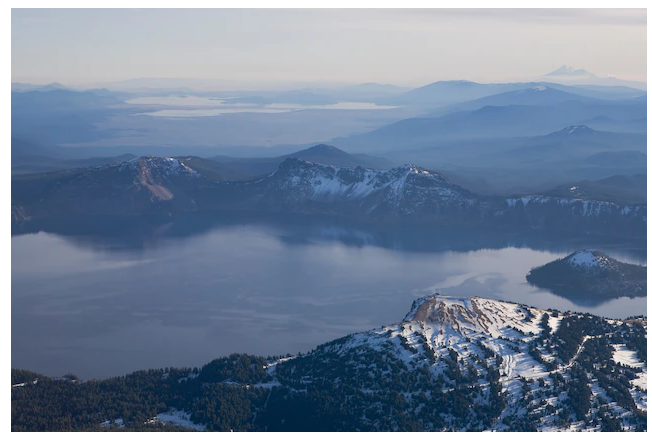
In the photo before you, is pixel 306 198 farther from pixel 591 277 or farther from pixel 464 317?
pixel 464 317

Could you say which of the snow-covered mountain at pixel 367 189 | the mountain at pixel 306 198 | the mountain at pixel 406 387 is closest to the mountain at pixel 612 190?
the mountain at pixel 306 198

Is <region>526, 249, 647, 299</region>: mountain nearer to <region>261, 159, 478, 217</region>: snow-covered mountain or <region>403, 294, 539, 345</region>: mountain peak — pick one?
<region>403, 294, 539, 345</region>: mountain peak

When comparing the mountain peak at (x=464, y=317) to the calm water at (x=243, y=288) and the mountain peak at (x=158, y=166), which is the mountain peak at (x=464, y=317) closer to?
the calm water at (x=243, y=288)

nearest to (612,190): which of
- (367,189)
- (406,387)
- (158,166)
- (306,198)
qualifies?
(367,189)

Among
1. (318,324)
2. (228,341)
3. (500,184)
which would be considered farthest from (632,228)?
(228,341)

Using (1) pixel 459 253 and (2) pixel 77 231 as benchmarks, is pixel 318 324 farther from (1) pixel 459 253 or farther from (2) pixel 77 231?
(2) pixel 77 231

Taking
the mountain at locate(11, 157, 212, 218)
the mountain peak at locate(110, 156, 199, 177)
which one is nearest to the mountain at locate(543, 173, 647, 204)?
the mountain at locate(11, 157, 212, 218)
